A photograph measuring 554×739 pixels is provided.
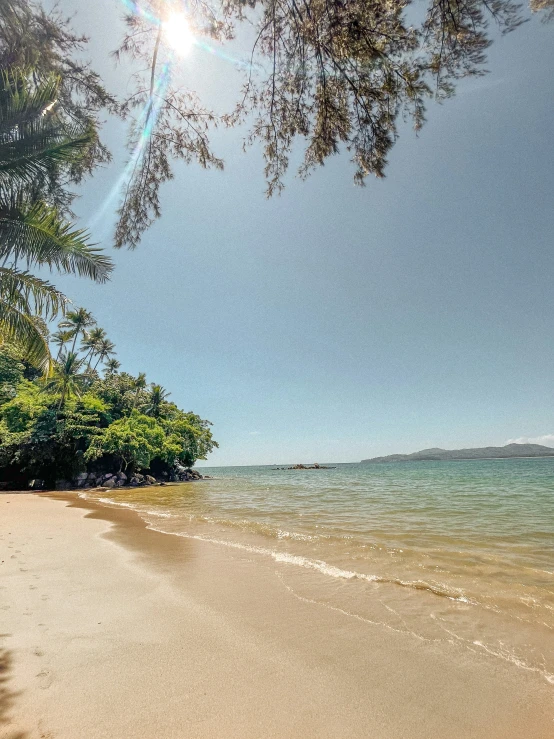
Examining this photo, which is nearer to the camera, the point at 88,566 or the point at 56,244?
the point at 88,566

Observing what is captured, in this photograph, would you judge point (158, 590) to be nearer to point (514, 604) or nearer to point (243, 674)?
point (243, 674)

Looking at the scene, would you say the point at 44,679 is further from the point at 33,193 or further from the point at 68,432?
the point at 68,432

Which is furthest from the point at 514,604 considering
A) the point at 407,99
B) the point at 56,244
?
the point at 56,244

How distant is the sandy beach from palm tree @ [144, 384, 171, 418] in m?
37.1

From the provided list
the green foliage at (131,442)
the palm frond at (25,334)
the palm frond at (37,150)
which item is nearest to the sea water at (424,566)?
the palm frond at (25,334)

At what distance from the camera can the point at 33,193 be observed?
20.3ft

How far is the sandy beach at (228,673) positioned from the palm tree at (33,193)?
5.55 meters

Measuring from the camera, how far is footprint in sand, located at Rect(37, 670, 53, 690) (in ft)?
7.87

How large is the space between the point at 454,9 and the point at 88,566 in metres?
9.46

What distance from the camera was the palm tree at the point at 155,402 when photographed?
130ft

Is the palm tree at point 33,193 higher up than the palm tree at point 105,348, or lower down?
lower down

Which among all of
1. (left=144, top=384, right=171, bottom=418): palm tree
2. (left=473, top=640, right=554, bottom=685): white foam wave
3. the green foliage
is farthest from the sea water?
(left=144, top=384, right=171, bottom=418): palm tree

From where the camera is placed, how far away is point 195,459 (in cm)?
3988

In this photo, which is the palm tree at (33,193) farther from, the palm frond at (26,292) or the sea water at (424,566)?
the sea water at (424,566)
